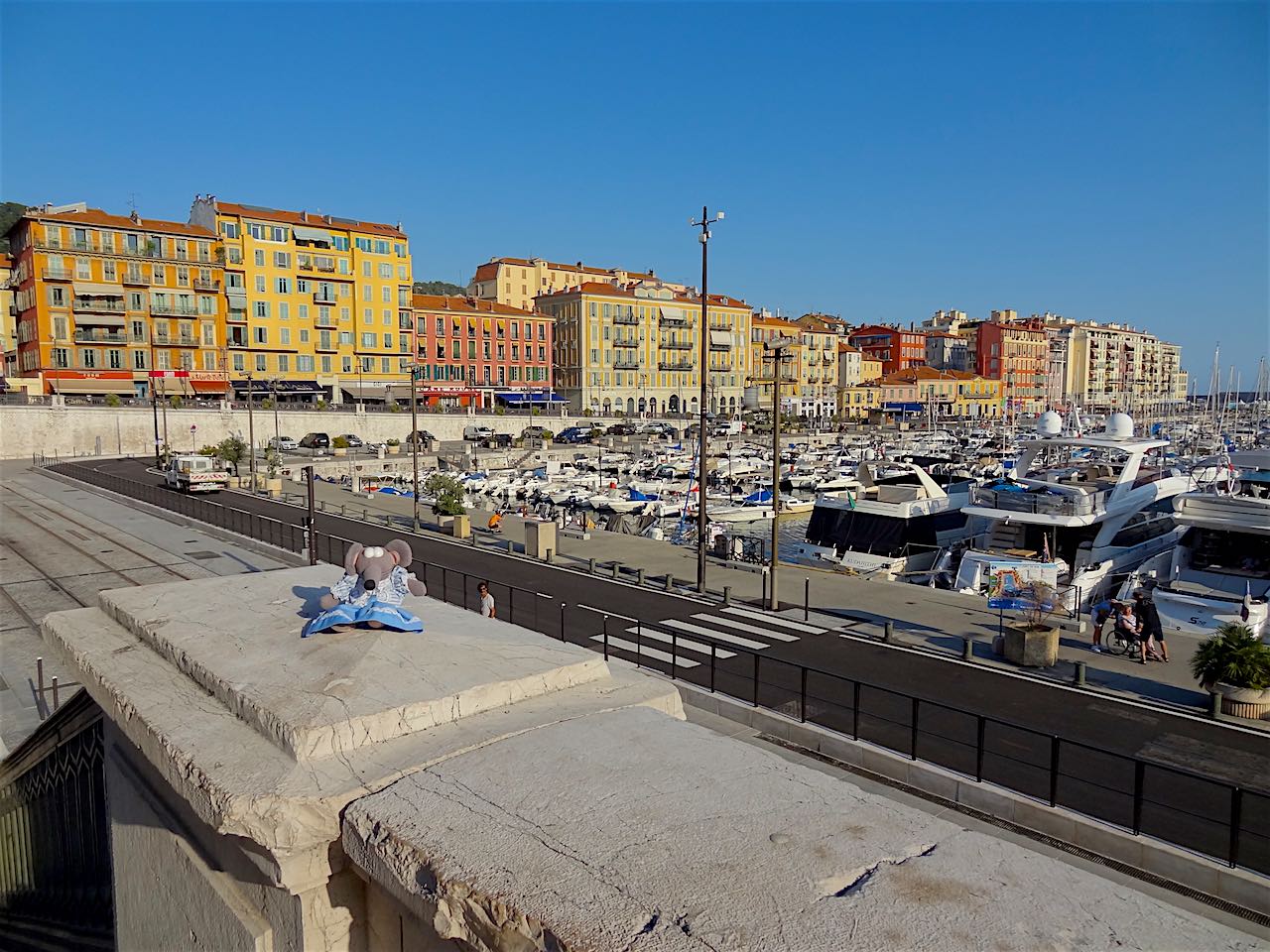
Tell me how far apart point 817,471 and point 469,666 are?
2032 inches

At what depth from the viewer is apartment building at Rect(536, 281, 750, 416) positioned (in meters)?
99.8

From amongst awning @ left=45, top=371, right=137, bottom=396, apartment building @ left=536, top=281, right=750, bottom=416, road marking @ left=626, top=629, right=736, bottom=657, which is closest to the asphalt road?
road marking @ left=626, top=629, right=736, bottom=657

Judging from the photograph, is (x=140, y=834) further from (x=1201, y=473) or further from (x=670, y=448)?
(x=670, y=448)

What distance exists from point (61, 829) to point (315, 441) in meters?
62.5

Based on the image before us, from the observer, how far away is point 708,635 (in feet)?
54.2

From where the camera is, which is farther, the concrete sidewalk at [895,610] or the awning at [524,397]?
the awning at [524,397]

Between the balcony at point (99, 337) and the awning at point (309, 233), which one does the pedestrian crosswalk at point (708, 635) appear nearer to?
the balcony at point (99, 337)

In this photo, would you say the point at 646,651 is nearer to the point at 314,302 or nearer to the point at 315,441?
the point at 315,441

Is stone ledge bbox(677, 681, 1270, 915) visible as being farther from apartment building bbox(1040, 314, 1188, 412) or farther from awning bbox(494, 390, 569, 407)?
apartment building bbox(1040, 314, 1188, 412)

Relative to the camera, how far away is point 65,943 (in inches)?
278

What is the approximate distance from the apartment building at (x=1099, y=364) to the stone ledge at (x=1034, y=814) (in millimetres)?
147726

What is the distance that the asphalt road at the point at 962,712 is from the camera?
916 centimetres

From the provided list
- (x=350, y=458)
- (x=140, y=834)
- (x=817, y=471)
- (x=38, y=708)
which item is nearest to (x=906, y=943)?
(x=140, y=834)

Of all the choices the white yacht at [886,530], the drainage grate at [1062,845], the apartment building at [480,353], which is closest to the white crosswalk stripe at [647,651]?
the drainage grate at [1062,845]
